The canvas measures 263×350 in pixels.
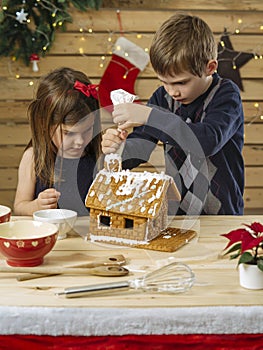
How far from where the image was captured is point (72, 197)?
2074mm

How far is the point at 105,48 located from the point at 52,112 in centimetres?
210

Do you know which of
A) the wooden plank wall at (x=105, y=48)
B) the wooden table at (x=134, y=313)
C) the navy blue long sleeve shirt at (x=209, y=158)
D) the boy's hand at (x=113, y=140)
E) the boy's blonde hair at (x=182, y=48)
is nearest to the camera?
the wooden table at (x=134, y=313)

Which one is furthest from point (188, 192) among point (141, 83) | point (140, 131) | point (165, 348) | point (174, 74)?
point (141, 83)

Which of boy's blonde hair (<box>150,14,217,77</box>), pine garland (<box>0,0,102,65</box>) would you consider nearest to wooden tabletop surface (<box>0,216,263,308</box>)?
boy's blonde hair (<box>150,14,217,77</box>)

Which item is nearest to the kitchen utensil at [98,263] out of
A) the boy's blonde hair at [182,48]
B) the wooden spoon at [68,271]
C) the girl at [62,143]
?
the wooden spoon at [68,271]

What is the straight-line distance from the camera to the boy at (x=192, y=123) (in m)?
1.65

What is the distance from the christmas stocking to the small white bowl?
94.4 inches

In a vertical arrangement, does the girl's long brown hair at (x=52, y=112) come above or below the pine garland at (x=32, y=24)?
below

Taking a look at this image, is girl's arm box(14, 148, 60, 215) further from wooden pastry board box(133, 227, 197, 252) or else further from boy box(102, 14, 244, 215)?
wooden pastry board box(133, 227, 197, 252)

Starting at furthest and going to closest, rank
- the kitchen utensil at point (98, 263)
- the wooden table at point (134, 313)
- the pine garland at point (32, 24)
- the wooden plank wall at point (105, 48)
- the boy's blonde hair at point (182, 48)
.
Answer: the wooden plank wall at point (105, 48)
the pine garland at point (32, 24)
the boy's blonde hair at point (182, 48)
the kitchen utensil at point (98, 263)
the wooden table at point (134, 313)

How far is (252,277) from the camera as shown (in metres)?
1.19

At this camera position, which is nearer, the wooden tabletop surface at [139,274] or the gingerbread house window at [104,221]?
the wooden tabletop surface at [139,274]

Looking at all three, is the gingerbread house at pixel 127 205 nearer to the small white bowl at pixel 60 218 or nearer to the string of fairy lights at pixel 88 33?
the small white bowl at pixel 60 218

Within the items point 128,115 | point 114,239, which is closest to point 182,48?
point 128,115
